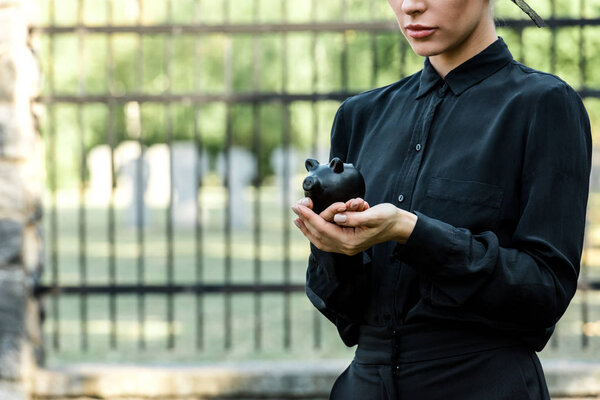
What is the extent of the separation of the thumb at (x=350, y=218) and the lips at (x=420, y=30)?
41 centimetres

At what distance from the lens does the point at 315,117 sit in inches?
202

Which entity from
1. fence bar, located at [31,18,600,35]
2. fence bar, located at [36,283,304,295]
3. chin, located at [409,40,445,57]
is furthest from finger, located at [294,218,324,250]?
fence bar, located at [31,18,600,35]

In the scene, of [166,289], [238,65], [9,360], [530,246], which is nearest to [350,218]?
[530,246]

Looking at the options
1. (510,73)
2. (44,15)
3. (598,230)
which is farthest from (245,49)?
(510,73)

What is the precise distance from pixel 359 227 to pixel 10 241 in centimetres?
358

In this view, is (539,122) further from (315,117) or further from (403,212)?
(315,117)

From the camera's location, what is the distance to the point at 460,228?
1.75m

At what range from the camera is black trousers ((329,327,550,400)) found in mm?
1788

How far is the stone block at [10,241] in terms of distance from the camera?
16.0ft

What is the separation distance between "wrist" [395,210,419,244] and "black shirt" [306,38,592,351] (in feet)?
0.05

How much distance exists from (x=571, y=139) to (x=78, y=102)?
3858 mm

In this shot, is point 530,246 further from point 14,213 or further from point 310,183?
point 14,213

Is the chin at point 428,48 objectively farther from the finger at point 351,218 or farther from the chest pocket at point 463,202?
the finger at point 351,218

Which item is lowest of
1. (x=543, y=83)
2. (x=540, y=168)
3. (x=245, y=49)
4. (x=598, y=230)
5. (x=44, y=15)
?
(x=598, y=230)
